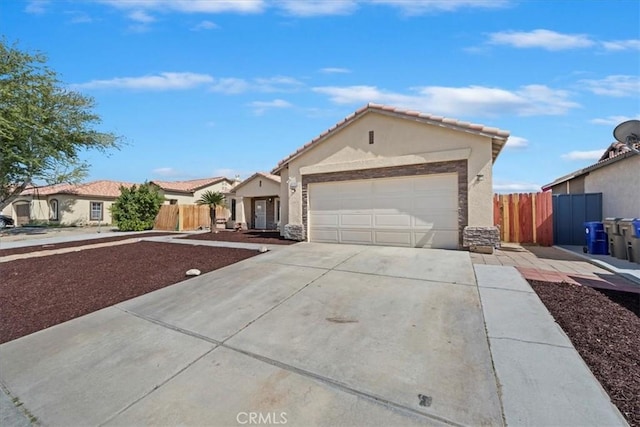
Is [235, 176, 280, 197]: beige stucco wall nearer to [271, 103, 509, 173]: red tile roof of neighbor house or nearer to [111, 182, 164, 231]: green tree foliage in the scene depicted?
[111, 182, 164, 231]: green tree foliage

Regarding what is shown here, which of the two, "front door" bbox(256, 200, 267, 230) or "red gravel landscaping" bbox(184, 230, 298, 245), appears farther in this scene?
"front door" bbox(256, 200, 267, 230)

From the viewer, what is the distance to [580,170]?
1243cm

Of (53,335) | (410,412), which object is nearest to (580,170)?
(410,412)

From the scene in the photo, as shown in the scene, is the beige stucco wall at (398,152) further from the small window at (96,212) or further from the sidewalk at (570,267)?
the small window at (96,212)

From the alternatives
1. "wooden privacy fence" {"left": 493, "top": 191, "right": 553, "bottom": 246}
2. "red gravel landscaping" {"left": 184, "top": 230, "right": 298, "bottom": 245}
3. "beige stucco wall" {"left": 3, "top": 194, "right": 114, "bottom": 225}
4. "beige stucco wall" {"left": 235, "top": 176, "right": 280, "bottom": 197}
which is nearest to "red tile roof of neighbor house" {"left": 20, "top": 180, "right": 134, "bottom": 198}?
"beige stucco wall" {"left": 3, "top": 194, "right": 114, "bottom": 225}

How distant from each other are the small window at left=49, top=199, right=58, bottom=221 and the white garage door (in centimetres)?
2914

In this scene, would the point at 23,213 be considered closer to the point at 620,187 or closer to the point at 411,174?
the point at 411,174

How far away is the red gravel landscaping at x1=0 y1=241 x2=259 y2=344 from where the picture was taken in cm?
485

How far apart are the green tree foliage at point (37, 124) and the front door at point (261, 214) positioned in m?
12.3

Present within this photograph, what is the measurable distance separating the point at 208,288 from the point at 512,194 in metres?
11.2

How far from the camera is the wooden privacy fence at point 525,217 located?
35.0ft

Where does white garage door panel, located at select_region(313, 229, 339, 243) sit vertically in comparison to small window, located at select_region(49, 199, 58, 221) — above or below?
below

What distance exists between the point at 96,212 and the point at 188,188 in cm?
912

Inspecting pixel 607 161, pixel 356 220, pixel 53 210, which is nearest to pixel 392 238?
pixel 356 220
